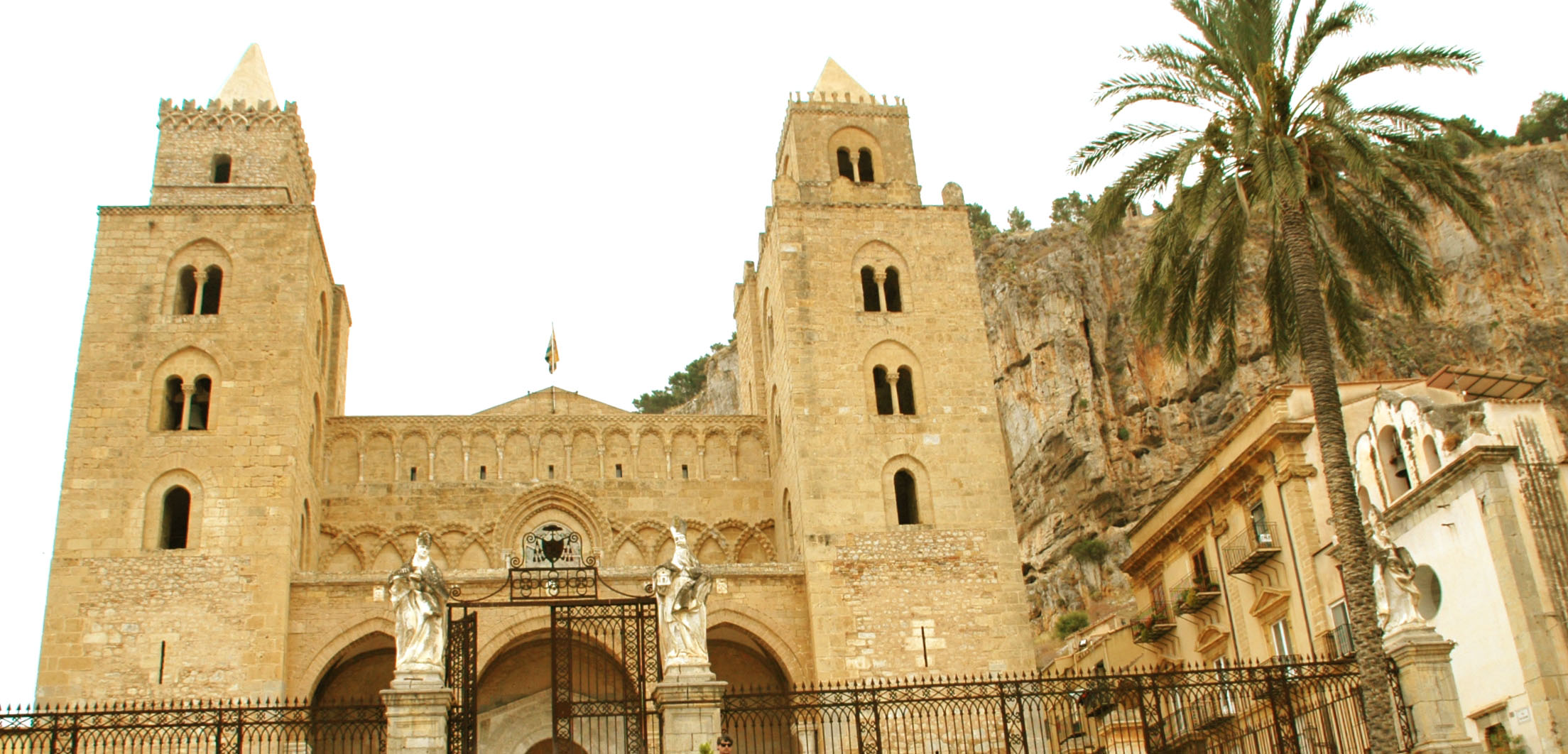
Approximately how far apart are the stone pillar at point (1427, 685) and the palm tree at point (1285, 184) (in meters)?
1.97

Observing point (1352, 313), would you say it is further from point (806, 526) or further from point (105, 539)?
point (105, 539)

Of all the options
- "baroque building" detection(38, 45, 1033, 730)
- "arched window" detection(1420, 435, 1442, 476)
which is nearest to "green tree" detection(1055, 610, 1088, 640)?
"baroque building" detection(38, 45, 1033, 730)

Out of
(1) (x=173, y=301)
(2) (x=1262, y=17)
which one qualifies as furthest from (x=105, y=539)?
(2) (x=1262, y=17)

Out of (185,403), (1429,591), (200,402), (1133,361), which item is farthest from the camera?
(1133,361)

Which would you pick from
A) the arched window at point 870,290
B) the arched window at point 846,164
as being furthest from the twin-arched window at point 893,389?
the arched window at point 846,164

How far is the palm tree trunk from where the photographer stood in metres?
15.2

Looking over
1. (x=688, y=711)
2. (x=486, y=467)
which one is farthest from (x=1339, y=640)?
(x=486, y=467)

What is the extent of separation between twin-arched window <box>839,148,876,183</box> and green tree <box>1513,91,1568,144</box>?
42.8 metres

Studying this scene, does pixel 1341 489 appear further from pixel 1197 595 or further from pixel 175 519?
pixel 175 519

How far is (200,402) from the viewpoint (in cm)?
2812

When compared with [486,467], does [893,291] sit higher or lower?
higher

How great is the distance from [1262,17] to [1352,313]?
4.54 metres

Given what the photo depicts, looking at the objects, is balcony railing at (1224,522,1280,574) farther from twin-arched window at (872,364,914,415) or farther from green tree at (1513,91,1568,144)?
green tree at (1513,91,1568,144)

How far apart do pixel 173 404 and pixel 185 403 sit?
3.08 ft
